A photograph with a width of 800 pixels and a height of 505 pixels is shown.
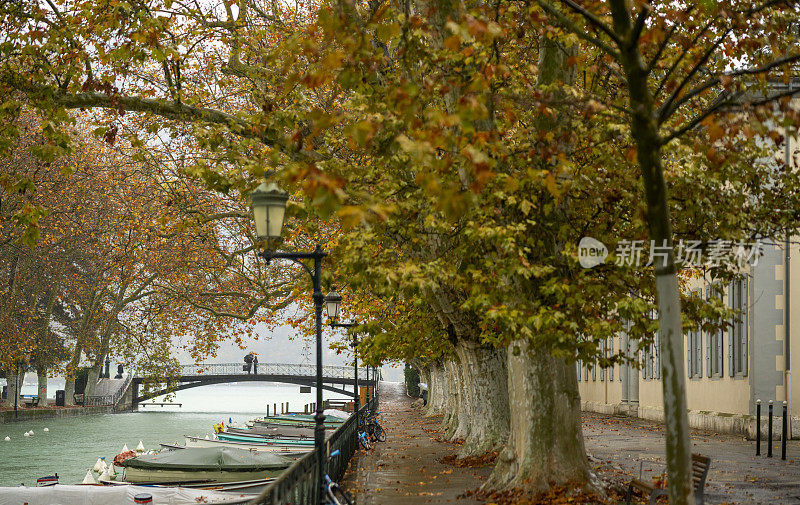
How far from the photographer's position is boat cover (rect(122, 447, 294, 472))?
24031 mm

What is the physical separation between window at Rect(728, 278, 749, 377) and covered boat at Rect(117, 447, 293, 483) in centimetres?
1370

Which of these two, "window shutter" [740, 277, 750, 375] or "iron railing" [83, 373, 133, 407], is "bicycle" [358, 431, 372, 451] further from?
"iron railing" [83, 373, 133, 407]

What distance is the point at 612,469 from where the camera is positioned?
55.4ft

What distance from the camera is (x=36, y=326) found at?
5475 centimetres

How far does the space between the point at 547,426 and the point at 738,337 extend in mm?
16731

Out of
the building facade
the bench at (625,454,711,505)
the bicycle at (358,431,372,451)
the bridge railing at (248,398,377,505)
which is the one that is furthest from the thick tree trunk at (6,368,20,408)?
the bench at (625,454,711,505)

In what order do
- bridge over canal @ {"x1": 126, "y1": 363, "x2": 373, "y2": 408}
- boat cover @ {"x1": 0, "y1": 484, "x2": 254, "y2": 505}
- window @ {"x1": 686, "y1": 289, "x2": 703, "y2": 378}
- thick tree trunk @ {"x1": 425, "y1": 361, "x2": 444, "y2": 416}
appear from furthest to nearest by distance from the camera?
bridge over canal @ {"x1": 126, "y1": 363, "x2": 373, "y2": 408} → thick tree trunk @ {"x1": 425, "y1": 361, "x2": 444, "y2": 416} → window @ {"x1": 686, "y1": 289, "x2": 703, "y2": 378} → boat cover @ {"x1": 0, "y1": 484, "x2": 254, "y2": 505}

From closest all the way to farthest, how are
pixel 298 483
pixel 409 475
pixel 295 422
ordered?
pixel 298 483 < pixel 409 475 < pixel 295 422

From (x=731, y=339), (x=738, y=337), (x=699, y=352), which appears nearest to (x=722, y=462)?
(x=738, y=337)

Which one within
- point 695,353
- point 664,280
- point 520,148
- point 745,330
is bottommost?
point 695,353

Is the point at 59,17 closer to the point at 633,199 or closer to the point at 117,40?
the point at 117,40

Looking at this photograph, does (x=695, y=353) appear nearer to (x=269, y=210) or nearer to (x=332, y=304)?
(x=332, y=304)

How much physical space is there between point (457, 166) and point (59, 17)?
6448 mm

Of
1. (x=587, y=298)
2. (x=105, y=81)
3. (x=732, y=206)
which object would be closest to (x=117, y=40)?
(x=105, y=81)
